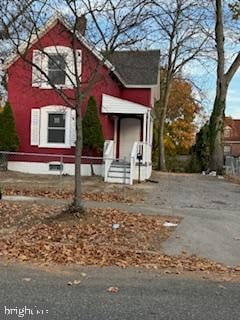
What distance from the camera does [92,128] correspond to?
943 inches

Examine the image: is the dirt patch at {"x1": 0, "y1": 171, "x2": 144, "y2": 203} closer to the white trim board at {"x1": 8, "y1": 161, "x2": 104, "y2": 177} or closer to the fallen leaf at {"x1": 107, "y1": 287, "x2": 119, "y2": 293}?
the white trim board at {"x1": 8, "y1": 161, "x2": 104, "y2": 177}

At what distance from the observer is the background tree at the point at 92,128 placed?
944 inches

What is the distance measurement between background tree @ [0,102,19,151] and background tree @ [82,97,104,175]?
138 inches

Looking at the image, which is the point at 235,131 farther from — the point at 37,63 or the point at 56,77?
the point at 37,63

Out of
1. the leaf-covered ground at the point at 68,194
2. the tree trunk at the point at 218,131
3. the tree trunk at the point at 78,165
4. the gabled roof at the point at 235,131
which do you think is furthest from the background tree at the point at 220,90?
the gabled roof at the point at 235,131

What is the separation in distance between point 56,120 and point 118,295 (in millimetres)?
19509

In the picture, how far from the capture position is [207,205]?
630 inches

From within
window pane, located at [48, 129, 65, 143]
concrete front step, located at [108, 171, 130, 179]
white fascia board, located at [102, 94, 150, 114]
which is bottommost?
concrete front step, located at [108, 171, 130, 179]

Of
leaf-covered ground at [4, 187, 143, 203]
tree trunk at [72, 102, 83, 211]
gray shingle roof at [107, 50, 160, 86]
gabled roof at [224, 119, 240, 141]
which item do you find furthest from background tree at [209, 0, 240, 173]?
gabled roof at [224, 119, 240, 141]

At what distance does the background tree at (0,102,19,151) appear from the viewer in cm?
2453

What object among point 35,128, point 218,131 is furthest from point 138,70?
point 218,131

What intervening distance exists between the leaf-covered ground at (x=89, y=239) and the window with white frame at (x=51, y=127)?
11913mm

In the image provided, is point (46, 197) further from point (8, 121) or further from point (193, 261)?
point (8, 121)

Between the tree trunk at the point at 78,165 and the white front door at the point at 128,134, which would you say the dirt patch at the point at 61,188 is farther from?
the white front door at the point at 128,134
